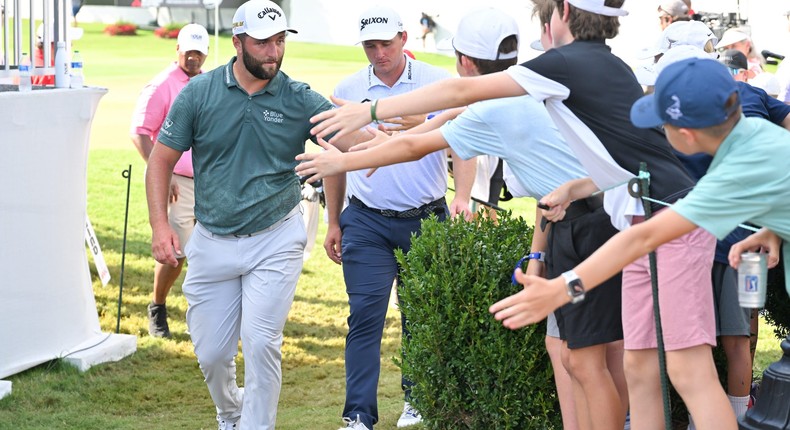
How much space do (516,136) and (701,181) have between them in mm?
1230

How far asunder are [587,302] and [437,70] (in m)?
2.43

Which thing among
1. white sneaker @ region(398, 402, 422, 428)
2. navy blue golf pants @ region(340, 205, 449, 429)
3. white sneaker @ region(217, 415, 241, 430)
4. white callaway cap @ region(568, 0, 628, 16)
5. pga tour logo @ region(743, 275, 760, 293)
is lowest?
white sneaker @ region(217, 415, 241, 430)

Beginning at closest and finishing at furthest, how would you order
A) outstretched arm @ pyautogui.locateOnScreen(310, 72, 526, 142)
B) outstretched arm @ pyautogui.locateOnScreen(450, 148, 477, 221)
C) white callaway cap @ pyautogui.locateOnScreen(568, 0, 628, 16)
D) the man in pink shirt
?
outstretched arm @ pyautogui.locateOnScreen(310, 72, 526, 142)
white callaway cap @ pyautogui.locateOnScreen(568, 0, 628, 16)
outstretched arm @ pyautogui.locateOnScreen(450, 148, 477, 221)
the man in pink shirt

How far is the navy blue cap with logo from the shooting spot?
124 inches

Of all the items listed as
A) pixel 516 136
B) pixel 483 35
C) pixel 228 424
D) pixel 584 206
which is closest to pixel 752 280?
pixel 584 206

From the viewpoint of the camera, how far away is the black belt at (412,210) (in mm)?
6074

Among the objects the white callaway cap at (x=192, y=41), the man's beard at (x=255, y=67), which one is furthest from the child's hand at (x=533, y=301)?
the white callaway cap at (x=192, y=41)

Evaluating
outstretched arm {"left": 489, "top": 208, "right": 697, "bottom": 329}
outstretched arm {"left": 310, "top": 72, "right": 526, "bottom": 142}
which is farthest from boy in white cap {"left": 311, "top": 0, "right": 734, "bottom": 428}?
outstretched arm {"left": 489, "top": 208, "right": 697, "bottom": 329}

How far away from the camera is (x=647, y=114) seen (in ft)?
10.9

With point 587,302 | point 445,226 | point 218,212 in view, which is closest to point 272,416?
point 218,212

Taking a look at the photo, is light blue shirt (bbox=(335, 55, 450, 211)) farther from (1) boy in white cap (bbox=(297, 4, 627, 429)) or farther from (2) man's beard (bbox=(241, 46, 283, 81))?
(1) boy in white cap (bbox=(297, 4, 627, 429))

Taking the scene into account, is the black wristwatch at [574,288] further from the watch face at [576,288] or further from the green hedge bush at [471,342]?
the green hedge bush at [471,342]

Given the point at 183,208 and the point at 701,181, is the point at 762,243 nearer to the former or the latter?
the point at 701,181

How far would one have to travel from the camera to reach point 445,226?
4961mm
